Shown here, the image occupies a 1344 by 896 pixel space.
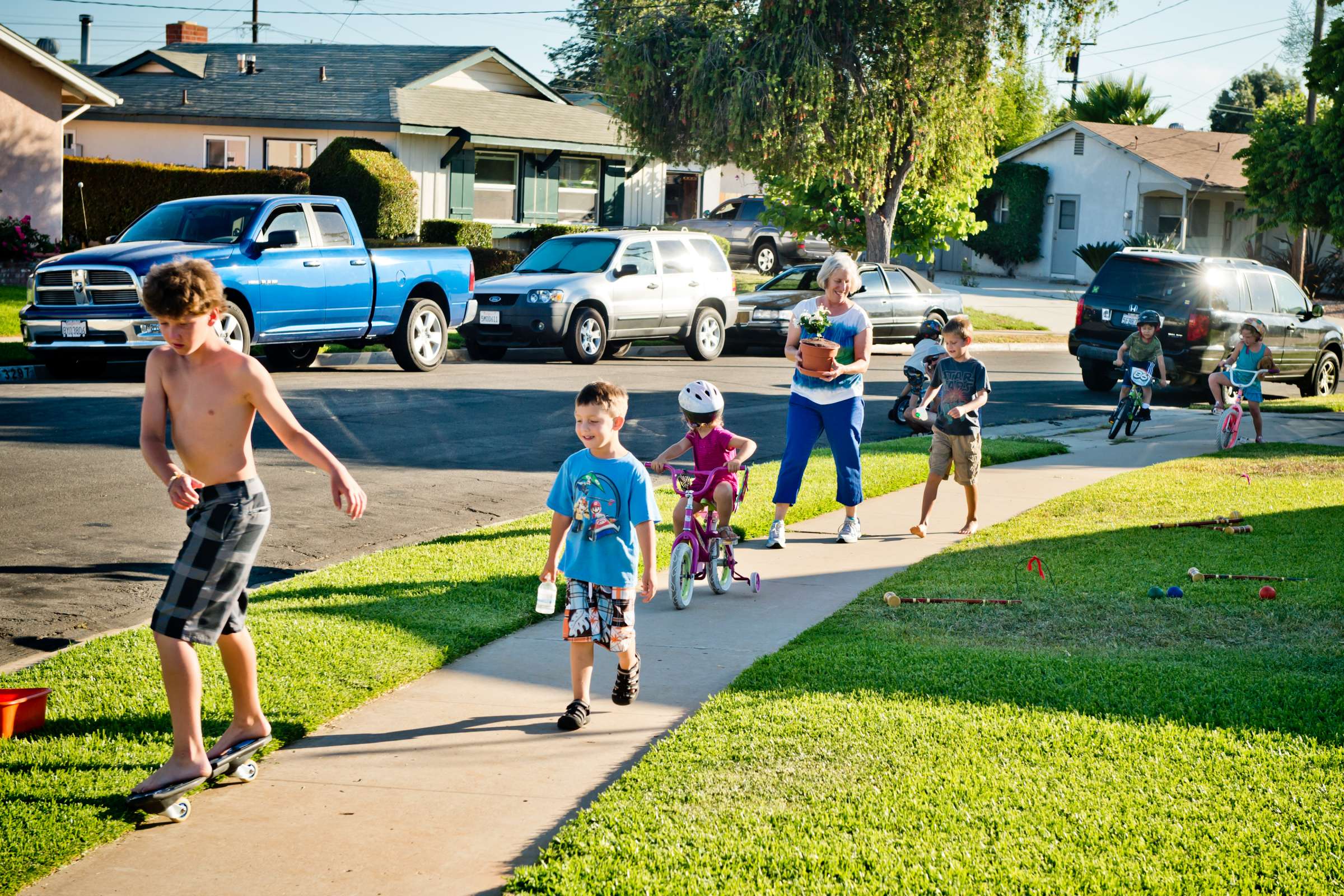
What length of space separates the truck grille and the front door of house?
37122 mm

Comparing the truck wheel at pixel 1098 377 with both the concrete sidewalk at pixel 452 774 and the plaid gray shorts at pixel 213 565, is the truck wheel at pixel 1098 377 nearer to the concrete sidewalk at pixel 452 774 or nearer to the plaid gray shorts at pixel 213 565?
the concrete sidewalk at pixel 452 774

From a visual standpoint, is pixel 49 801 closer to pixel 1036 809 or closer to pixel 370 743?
pixel 370 743

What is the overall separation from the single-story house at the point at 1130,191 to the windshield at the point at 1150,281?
26.3 m

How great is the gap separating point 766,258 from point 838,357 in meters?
31.9

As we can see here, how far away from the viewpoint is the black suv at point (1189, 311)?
1792 cm

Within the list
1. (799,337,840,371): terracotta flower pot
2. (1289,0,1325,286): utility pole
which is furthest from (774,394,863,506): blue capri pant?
(1289,0,1325,286): utility pole

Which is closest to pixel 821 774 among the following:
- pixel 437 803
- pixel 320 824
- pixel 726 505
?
pixel 437 803

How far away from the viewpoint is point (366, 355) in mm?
19422

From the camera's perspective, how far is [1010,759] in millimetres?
5000

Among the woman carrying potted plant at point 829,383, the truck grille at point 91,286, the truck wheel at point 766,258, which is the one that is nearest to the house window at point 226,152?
the truck wheel at point 766,258

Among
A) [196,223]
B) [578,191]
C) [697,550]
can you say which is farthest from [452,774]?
[578,191]

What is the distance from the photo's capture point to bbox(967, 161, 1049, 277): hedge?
47219 millimetres

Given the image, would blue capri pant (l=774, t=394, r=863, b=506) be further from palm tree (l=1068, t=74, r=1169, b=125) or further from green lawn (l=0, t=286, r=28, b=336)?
palm tree (l=1068, t=74, r=1169, b=125)

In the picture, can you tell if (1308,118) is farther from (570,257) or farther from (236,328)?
(236,328)
